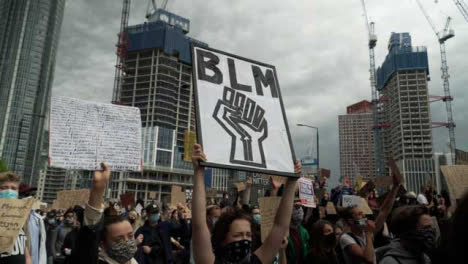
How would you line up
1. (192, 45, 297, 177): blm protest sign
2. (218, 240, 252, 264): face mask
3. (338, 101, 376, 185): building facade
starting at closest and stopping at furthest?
1. (218, 240, 252, 264): face mask
2. (192, 45, 297, 177): blm protest sign
3. (338, 101, 376, 185): building facade

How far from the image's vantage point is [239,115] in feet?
9.64

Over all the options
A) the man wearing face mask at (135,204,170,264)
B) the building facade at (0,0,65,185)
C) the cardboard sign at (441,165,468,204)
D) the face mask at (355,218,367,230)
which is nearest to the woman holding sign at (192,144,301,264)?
the face mask at (355,218,367,230)

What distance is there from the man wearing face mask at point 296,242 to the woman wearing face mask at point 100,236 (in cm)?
269

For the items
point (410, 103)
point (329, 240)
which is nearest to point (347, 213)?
point (329, 240)

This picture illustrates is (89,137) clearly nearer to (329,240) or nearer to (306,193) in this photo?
(329,240)

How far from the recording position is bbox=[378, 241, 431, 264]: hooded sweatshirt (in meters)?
2.79

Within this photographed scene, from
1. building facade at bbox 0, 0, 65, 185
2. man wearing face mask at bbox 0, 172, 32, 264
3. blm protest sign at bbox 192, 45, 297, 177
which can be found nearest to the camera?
blm protest sign at bbox 192, 45, 297, 177

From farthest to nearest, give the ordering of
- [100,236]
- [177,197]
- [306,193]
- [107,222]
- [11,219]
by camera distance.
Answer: [177,197], [306,193], [11,219], [107,222], [100,236]

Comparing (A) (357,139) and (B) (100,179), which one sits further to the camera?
(A) (357,139)

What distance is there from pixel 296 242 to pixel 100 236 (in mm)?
3288

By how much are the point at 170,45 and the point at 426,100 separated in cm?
10137

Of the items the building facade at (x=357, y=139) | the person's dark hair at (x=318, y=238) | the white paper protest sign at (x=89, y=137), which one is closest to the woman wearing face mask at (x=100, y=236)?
the white paper protest sign at (x=89, y=137)

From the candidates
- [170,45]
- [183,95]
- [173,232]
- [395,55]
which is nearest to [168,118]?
[183,95]

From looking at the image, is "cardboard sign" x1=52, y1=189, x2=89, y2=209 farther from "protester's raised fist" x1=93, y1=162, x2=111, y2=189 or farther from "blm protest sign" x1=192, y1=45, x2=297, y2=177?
"blm protest sign" x1=192, y1=45, x2=297, y2=177
